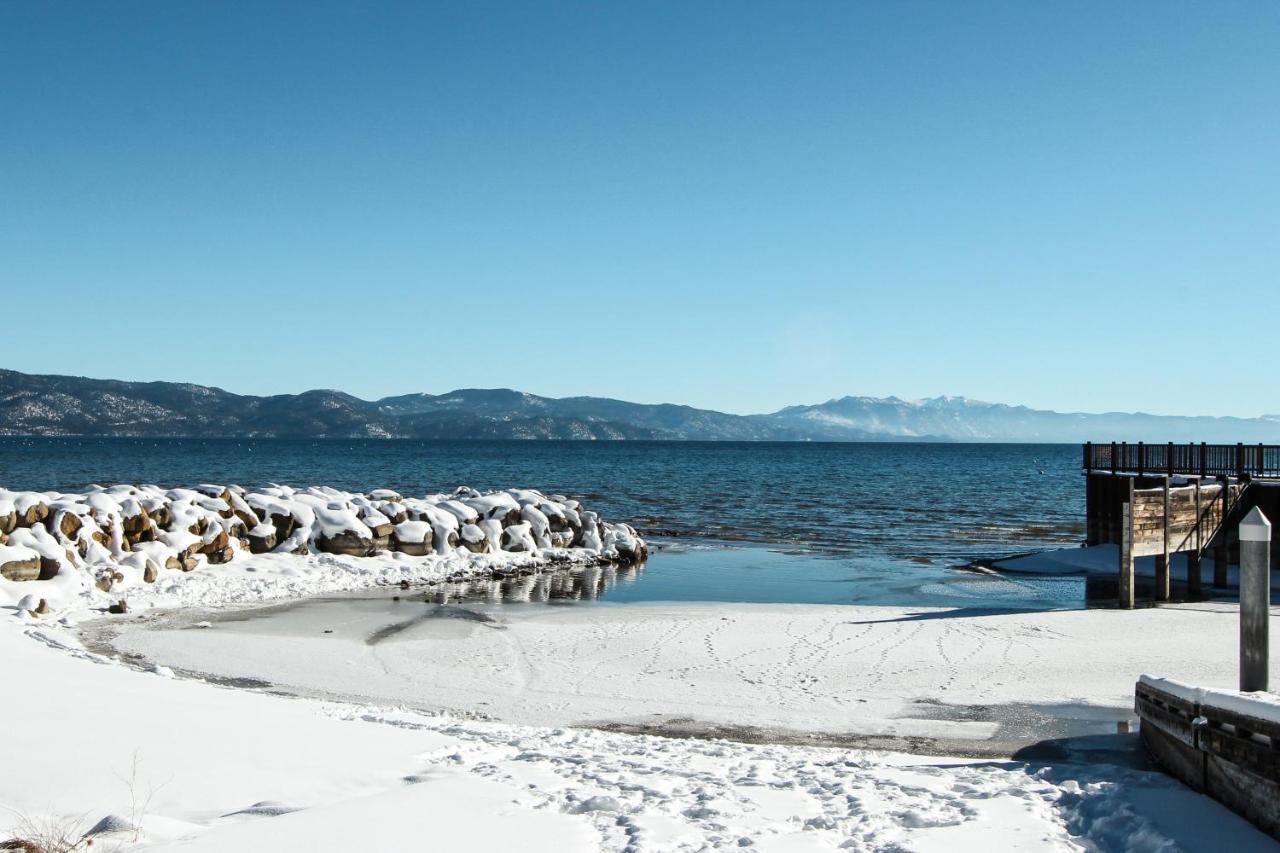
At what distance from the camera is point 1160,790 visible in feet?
21.9

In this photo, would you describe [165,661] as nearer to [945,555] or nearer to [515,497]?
[515,497]

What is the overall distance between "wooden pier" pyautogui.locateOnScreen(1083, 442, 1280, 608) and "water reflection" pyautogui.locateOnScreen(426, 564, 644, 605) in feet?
30.6

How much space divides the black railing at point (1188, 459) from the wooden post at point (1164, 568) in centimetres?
723

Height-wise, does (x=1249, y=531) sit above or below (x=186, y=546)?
above

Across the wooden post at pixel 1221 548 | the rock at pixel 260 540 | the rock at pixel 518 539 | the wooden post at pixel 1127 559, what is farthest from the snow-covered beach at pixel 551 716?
the rock at pixel 518 539

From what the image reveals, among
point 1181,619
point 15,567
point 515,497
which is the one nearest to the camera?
point 15,567

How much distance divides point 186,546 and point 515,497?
30.4ft

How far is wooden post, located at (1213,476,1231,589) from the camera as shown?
1988cm

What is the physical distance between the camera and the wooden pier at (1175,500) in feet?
57.7

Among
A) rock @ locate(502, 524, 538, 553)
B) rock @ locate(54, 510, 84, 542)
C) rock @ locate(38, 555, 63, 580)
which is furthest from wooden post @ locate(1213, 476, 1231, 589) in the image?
rock @ locate(54, 510, 84, 542)

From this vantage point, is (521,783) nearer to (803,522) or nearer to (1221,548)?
(1221,548)

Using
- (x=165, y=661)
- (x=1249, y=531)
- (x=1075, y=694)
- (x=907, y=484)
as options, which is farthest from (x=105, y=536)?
(x=907, y=484)

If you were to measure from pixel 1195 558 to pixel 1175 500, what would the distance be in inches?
50.8

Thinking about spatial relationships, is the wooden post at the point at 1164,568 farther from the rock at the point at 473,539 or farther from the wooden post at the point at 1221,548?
the rock at the point at 473,539
